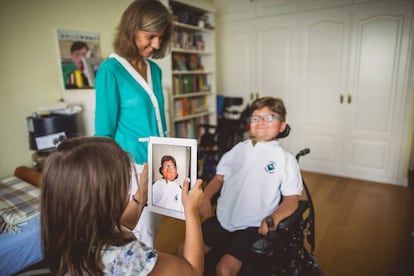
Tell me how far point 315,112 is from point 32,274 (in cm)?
306

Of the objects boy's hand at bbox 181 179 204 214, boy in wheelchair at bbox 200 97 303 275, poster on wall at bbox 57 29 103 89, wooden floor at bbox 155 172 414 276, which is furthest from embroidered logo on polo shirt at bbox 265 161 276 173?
poster on wall at bbox 57 29 103 89

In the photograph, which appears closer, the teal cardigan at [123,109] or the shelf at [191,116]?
the teal cardigan at [123,109]

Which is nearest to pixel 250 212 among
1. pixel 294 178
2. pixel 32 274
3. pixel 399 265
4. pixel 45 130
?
pixel 294 178

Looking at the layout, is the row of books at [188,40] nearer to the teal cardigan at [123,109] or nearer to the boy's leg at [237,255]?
the teal cardigan at [123,109]

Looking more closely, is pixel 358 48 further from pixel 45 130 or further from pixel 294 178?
pixel 45 130

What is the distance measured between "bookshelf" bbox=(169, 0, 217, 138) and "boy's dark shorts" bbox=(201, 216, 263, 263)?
1933mm

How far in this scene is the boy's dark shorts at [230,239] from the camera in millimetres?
1203

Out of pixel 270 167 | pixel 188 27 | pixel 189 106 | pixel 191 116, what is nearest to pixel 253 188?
pixel 270 167

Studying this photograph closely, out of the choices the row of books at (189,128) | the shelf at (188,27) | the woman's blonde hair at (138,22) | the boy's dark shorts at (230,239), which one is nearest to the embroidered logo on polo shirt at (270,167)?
the boy's dark shorts at (230,239)

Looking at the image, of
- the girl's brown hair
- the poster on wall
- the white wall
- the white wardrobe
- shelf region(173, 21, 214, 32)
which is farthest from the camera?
shelf region(173, 21, 214, 32)

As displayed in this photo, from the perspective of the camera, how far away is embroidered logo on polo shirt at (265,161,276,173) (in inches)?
53.4

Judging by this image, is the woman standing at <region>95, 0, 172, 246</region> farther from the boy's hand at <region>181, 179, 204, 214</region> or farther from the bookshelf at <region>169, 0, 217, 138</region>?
the bookshelf at <region>169, 0, 217, 138</region>

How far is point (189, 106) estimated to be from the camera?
3.51m

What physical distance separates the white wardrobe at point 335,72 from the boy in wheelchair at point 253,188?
212cm
